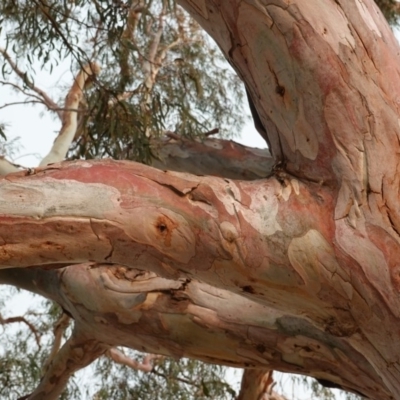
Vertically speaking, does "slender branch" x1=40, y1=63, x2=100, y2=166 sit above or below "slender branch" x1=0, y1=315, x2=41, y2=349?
above

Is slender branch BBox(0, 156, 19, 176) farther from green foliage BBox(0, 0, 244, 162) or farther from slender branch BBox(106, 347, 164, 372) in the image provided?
slender branch BBox(106, 347, 164, 372)

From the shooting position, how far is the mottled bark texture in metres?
1.68

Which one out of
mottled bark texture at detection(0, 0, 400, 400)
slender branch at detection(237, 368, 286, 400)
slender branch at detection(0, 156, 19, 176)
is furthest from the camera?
slender branch at detection(237, 368, 286, 400)

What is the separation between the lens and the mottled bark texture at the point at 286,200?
5.50ft

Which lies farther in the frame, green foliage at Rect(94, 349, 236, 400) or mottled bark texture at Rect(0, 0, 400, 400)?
green foliage at Rect(94, 349, 236, 400)

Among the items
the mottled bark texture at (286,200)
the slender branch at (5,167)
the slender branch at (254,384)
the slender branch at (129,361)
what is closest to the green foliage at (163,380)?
the slender branch at (129,361)

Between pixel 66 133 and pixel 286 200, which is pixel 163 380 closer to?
pixel 66 133

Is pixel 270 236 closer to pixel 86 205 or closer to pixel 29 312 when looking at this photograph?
pixel 86 205

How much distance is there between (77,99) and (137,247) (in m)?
4.10

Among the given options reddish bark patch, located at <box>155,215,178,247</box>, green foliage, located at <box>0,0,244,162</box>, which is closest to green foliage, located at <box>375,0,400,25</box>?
green foliage, located at <box>0,0,244,162</box>

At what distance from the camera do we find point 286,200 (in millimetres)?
1837

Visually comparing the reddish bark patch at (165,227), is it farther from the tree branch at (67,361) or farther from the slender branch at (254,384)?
the slender branch at (254,384)

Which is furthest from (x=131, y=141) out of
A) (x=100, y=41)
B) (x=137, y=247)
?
(x=137, y=247)

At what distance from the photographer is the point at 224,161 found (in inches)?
127
